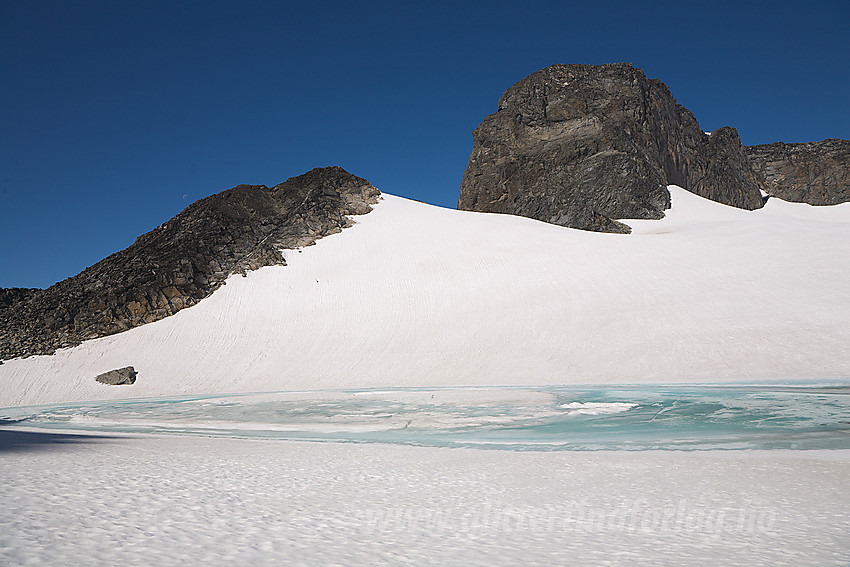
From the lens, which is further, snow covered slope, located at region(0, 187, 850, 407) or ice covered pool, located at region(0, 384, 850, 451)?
snow covered slope, located at region(0, 187, 850, 407)

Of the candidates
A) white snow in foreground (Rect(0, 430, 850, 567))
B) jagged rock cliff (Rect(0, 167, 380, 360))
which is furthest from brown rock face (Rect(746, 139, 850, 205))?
white snow in foreground (Rect(0, 430, 850, 567))

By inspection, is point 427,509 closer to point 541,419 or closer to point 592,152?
point 541,419

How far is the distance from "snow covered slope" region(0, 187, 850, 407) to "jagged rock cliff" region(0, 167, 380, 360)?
0.91 m

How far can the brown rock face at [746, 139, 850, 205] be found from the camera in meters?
50.7

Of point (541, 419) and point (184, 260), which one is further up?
point (184, 260)

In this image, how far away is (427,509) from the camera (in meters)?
3.12

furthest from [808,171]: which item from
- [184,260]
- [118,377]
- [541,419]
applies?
[118,377]

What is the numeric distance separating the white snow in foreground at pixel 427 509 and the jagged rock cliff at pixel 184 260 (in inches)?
734

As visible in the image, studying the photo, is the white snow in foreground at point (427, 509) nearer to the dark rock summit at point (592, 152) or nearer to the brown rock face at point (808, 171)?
the dark rock summit at point (592, 152)

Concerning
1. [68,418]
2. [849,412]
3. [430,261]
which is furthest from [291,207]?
[849,412]

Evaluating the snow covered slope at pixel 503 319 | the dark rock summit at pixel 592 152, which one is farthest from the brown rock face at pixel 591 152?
the snow covered slope at pixel 503 319

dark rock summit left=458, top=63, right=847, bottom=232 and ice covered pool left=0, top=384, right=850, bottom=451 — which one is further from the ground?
dark rock summit left=458, top=63, right=847, bottom=232

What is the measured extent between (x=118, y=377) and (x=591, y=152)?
3151 cm

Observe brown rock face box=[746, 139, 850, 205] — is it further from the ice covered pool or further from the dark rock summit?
the ice covered pool
